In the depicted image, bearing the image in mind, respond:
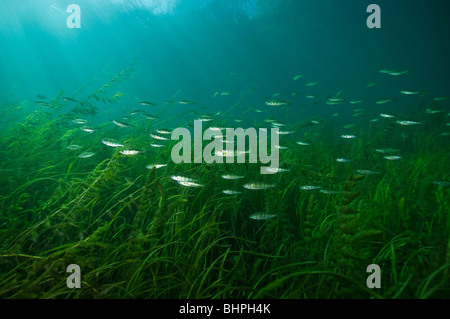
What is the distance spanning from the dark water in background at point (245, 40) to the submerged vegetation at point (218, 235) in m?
12.5

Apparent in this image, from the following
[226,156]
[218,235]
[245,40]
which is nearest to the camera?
[218,235]

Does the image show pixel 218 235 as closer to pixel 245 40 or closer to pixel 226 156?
pixel 226 156

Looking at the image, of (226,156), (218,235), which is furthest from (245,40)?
(218,235)

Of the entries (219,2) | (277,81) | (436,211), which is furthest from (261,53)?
(436,211)

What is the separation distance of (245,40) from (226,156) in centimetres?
4724

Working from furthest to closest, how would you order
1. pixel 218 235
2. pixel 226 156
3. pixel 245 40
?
1. pixel 245 40
2. pixel 226 156
3. pixel 218 235

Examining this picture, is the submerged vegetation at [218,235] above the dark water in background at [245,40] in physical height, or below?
below

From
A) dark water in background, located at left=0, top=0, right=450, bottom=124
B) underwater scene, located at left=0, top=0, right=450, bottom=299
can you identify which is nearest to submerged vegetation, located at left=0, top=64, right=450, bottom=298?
underwater scene, located at left=0, top=0, right=450, bottom=299

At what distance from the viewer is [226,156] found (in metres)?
3.69

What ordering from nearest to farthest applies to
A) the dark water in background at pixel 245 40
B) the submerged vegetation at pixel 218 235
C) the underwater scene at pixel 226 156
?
the submerged vegetation at pixel 218 235
the underwater scene at pixel 226 156
the dark water in background at pixel 245 40

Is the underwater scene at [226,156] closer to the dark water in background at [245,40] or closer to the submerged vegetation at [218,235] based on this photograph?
the submerged vegetation at [218,235]

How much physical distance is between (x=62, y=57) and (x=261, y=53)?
8043 centimetres

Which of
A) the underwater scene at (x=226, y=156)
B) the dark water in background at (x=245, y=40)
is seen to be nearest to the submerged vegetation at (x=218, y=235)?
the underwater scene at (x=226, y=156)

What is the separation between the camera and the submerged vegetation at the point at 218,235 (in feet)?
5.69
